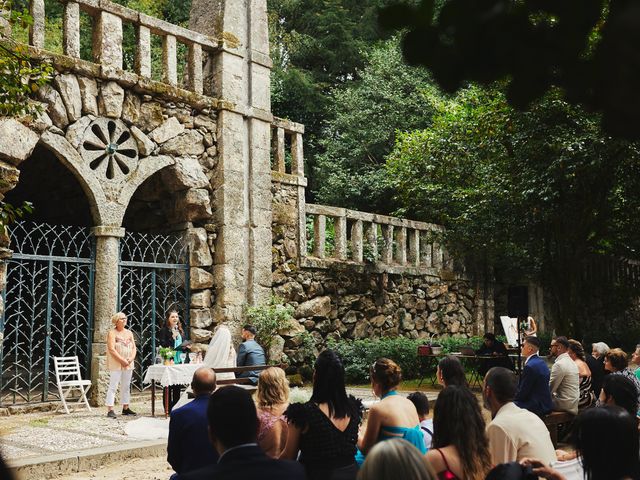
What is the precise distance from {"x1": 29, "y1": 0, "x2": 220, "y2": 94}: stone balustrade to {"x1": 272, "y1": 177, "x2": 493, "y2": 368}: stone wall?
2710 millimetres

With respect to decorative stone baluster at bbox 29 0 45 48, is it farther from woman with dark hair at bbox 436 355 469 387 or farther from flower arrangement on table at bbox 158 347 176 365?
woman with dark hair at bbox 436 355 469 387

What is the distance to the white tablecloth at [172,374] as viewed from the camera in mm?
9188

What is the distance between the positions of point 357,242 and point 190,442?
1116cm

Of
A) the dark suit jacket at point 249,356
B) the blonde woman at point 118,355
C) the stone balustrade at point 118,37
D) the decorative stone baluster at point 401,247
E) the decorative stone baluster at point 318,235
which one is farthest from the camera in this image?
the decorative stone baluster at point 401,247

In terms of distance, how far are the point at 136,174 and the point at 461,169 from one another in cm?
731

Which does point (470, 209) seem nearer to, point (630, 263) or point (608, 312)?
point (608, 312)

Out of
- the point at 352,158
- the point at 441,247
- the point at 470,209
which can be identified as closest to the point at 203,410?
the point at 470,209

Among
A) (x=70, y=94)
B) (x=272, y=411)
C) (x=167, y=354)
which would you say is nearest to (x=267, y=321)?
(x=167, y=354)

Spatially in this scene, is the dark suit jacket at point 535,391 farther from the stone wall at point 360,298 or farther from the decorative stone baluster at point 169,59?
the decorative stone baluster at point 169,59

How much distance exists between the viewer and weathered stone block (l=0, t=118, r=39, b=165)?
912 centimetres

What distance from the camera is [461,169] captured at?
15.1m

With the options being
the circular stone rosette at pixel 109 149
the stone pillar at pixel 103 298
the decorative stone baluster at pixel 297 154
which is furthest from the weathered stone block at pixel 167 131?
the decorative stone baluster at pixel 297 154

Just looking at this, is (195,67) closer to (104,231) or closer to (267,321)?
(104,231)

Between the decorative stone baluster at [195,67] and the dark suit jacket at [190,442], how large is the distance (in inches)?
344
